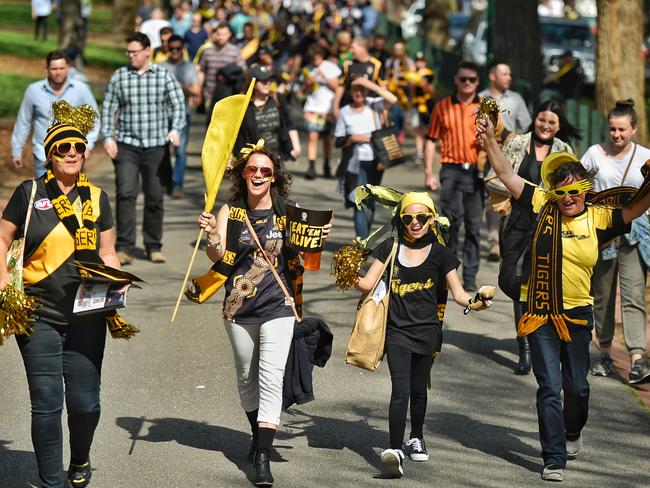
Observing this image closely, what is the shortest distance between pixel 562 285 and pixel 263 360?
174cm

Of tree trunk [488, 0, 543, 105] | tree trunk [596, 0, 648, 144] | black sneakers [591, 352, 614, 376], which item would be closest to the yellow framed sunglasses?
black sneakers [591, 352, 614, 376]

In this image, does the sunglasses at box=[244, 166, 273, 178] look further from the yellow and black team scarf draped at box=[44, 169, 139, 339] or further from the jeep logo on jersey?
the jeep logo on jersey

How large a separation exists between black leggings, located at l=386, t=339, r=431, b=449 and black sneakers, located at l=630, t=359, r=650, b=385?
2.33 meters

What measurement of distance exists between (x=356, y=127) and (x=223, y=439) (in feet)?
20.0

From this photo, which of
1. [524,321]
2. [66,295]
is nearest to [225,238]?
[66,295]

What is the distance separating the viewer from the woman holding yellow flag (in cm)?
764

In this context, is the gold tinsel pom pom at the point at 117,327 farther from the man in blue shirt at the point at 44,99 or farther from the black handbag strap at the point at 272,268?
the man in blue shirt at the point at 44,99

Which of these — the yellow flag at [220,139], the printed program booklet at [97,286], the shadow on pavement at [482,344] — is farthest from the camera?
the shadow on pavement at [482,344]

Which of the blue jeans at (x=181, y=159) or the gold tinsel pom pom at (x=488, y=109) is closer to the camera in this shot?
the gold tinsel pom pom at (x=488, y=109)

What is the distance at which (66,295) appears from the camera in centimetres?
698

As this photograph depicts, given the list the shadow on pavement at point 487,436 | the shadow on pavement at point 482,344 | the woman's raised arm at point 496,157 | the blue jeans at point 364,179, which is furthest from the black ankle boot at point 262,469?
the blue jeans at point 364,179

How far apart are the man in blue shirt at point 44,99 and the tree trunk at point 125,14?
34.9 metres

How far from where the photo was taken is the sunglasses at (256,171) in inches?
302

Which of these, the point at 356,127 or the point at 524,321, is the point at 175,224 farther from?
the point at 524,321
